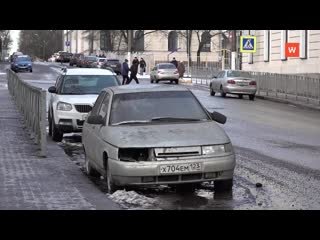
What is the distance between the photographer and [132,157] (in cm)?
810

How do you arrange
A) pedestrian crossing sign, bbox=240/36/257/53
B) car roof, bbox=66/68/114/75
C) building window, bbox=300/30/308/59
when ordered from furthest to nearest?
building window, bbox=300/30/308/59 → pedestrian crossing sign, bbox=240/36/257/53 → car roof, bbox=66/68/114/75

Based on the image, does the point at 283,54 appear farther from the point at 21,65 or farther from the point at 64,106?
the point at 64,106

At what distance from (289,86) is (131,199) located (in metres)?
22.7

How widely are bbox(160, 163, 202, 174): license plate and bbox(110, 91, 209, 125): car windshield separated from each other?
42.4 inches

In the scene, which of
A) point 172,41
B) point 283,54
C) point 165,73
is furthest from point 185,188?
point 172,41

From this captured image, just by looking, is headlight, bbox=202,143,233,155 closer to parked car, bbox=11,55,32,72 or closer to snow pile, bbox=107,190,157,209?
snow pile, bbox=107,190,157,209

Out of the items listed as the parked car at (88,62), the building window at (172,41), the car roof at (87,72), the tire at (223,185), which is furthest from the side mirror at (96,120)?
the building window at (172,41)

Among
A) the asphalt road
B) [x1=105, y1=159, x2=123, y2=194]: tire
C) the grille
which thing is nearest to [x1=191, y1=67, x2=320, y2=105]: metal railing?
the asphalt road

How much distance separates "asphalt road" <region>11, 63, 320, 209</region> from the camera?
7934mm

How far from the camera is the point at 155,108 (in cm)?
915

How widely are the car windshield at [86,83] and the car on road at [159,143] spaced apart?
5.38 metres
